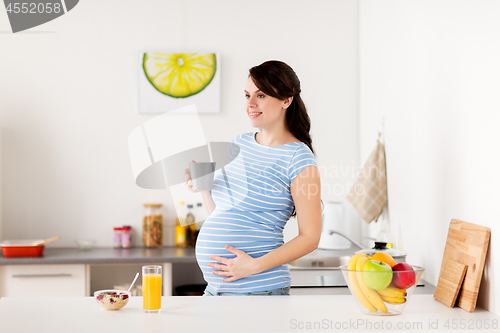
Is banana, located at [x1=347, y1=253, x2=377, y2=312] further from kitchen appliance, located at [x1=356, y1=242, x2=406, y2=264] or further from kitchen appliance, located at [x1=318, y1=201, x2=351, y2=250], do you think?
kitchen appliance, located at [x1=318, y1=201, x2=351, y2=250]

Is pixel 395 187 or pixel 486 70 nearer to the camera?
pixel 486 70

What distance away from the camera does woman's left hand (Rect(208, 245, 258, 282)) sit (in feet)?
4.31

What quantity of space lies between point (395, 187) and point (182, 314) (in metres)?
1.24

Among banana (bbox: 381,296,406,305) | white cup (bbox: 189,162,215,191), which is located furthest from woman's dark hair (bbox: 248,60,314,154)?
banana (bbox: 381,296,406,305)

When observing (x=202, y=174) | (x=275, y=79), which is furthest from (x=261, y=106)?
(x=202, y=174)

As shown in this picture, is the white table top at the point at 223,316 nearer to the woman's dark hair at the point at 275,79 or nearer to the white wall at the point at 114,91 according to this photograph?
the woman's dark hair at the point at 275,79

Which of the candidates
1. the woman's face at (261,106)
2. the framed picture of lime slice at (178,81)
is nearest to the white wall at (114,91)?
the framed picture of lime slice at (178,81)

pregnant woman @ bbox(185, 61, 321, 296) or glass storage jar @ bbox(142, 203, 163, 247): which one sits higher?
pregnant woman @ bbox(185, 61, 321, 296)

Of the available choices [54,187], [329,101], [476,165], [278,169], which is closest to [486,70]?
[476,165]

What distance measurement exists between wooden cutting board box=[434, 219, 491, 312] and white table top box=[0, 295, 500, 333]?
1.7 inches

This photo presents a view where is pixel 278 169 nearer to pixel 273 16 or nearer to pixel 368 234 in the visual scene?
pixel 368 234

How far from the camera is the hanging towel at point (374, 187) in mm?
→ 2182

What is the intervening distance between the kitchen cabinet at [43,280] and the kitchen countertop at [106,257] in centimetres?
4

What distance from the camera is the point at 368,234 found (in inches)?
99.9
